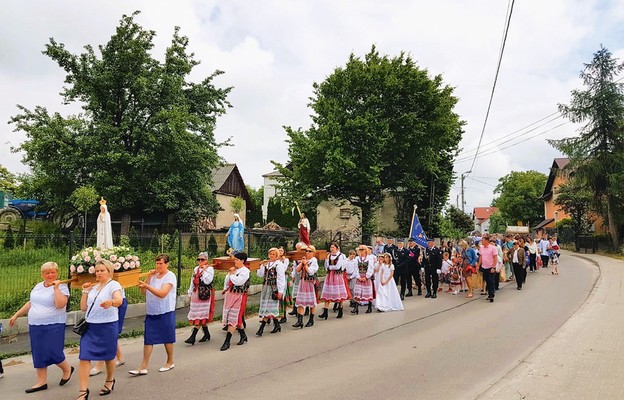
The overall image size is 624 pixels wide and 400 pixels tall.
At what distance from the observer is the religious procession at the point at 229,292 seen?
5953mm

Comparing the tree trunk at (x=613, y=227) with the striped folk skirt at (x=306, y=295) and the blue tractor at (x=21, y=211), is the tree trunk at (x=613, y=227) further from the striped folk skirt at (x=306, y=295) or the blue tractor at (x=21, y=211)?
the blue tractor at (x=21, y=211)

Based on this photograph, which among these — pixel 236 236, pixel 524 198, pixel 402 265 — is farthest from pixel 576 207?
pixel 236 236

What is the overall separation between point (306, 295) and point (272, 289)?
4.68 feet

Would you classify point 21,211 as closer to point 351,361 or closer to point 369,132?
point 369,132

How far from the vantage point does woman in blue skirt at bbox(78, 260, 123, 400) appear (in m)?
5.65

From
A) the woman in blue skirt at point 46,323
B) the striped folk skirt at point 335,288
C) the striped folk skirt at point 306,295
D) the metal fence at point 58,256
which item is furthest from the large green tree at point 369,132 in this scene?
the woman in blue skirt at point 46,323

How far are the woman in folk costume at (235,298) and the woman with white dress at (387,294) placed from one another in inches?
211

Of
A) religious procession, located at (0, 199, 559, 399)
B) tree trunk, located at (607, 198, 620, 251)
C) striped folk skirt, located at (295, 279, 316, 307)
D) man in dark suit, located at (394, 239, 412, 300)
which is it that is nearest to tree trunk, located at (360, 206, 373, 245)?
religious procession, located at (0, 199, 559, 399)

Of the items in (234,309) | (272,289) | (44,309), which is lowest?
(234,309)

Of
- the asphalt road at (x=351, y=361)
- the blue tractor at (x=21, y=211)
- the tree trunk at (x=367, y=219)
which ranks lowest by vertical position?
the asphalt road at (x=351, y=361)

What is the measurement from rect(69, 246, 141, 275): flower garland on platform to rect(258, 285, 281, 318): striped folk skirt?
2986 mm

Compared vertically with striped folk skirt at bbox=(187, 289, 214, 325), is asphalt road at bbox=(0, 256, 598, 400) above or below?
below

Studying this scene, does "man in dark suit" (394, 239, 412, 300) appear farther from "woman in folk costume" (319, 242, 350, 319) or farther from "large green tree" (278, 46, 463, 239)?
"large green tree" (278, 46, 463, 239)

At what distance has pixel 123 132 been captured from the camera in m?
24.2
